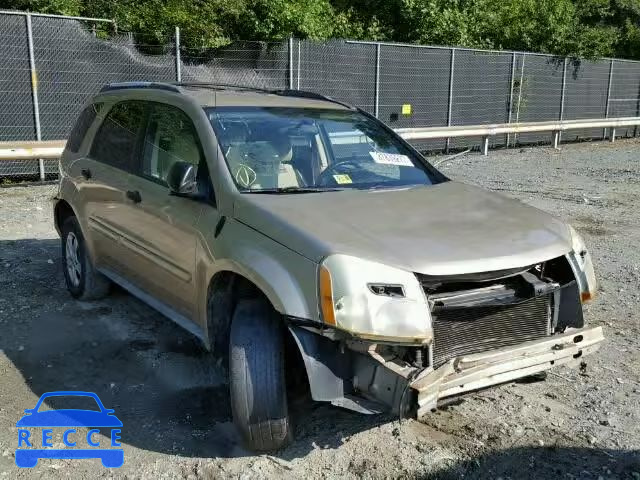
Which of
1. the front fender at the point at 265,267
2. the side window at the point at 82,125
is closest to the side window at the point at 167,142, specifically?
the front fender at the point at 265,267

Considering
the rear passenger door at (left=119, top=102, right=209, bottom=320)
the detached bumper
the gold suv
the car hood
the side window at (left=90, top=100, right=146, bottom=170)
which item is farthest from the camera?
the side window at (left=90, top=100, right=146, bottom=170)

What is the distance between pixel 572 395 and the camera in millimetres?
4246

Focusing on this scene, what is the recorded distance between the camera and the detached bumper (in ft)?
9.95

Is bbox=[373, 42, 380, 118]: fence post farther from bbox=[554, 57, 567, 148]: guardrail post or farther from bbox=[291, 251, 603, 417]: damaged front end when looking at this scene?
bbox=[291, 251, 603, 417]: damaged front end

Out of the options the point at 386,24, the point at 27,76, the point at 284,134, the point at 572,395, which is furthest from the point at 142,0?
the point at 572,395

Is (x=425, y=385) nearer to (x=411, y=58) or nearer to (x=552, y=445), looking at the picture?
(x=552, y=445)

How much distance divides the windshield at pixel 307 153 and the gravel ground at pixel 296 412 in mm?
1389

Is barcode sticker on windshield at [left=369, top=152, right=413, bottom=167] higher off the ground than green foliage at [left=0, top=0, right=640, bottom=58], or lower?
lower

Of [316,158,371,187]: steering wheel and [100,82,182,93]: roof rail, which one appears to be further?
[100,82,182,93]: roof rail

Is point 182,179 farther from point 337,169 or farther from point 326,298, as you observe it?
point 326,298

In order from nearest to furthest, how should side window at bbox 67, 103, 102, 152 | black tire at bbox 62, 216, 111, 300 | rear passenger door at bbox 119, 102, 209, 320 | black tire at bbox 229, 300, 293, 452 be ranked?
black tire at bbox 229, 300, 293, 452
rear passenger door at bbox 119, 102, 209, 320
black tire at bbox 62, 216, 111, 300
side window at bbox 67, 103, 102, 152

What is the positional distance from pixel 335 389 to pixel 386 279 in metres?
0.57

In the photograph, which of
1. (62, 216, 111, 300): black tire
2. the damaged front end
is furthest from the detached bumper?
(62, 216, 111, 300): black tire

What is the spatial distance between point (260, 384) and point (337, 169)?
167 centimetres
